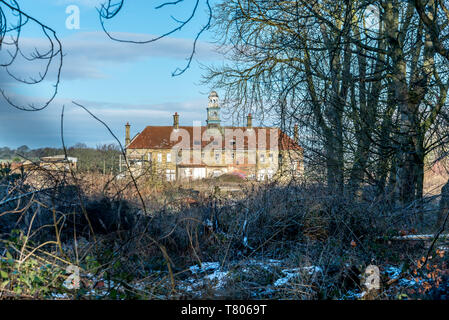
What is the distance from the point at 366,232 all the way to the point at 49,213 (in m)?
5.66

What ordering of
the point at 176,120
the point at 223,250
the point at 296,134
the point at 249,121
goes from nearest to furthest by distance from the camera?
the point at 223,250, the point at 296,134, the point at 249,121, the point at 176,120

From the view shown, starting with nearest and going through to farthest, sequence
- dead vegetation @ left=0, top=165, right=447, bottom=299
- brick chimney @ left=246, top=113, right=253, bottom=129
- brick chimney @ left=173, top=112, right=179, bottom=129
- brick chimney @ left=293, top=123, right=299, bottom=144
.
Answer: dead vegetation @ left=0, top=165, right=447, bottom=299 → brick chimney @ left=293, top=123, right=299, bottom=144 → brick chimney @ left=246, top=113, right=253, bottom=129 → brick chimney @ left=173, top=112, right=179, bottom=129

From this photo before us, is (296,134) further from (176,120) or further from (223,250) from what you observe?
(176,120)

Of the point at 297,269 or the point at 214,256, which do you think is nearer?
the point at 297,269

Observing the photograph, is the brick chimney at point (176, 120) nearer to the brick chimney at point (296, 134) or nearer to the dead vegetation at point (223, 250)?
the brick chimney at point (296, 134)

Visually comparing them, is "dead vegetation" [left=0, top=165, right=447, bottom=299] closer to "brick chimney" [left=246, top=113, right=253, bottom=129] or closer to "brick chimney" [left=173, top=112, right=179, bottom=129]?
"brick chimney" [left=246, top=113, right=253, bottom=129]

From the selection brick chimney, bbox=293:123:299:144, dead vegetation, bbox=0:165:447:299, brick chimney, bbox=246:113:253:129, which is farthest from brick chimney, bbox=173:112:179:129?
dead vegetation, bbox=0:165:447:299

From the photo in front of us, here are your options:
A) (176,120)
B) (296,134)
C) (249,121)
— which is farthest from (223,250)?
(176,120)

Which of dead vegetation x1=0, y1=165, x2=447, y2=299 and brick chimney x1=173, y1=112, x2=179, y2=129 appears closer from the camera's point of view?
dead vegetation x1=0, y1=165, x2=447, y2=299

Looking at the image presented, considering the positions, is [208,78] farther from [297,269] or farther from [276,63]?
[297,269]

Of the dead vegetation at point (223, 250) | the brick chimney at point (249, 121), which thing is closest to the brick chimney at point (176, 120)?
the brick chimney at point (249, 121)

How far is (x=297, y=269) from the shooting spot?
5277mm

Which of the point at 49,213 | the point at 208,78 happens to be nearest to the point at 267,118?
the point at 208,78

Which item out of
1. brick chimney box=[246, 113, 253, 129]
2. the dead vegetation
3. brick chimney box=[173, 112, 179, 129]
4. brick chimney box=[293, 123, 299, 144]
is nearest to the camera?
the dead vegetation
